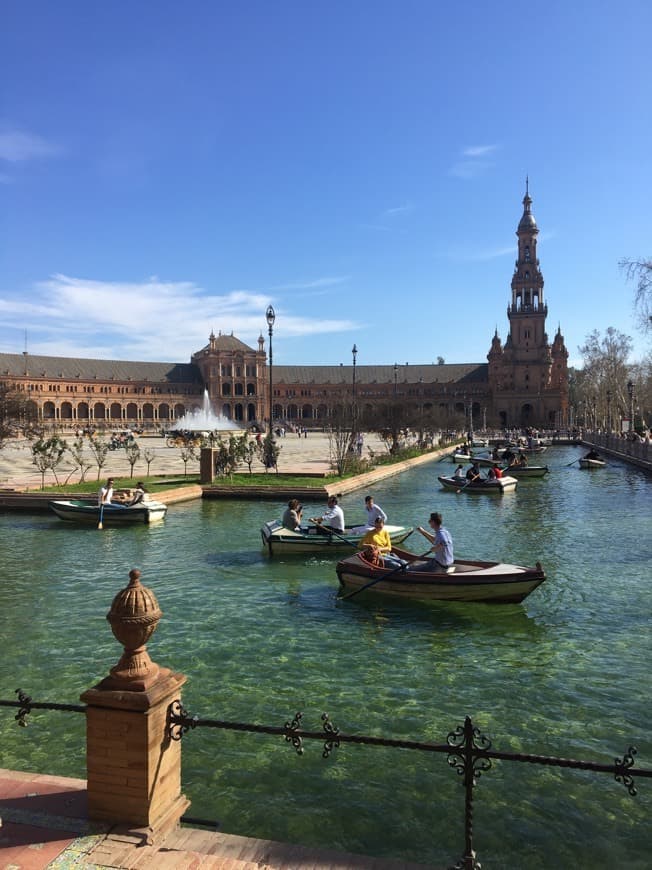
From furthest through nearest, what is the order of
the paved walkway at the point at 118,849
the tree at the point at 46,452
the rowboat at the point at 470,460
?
the rowboat at the point at 470,460, the tree at the point at 46,452, the paved walkway at the point at 118,849

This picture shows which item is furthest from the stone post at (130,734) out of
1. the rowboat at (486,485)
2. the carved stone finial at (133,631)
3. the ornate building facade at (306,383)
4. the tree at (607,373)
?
the ornate building facade at (306,383)

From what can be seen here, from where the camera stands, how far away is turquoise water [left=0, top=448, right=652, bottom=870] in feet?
20.5

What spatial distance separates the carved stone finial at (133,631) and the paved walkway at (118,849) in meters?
1.04

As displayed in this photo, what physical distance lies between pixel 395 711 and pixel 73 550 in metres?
12.6

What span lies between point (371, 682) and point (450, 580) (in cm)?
366

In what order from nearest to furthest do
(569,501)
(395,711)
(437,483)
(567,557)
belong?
1. (395,711)
2. (567,557)
3. (569,501)
4. (437,483)

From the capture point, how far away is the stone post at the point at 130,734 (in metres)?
4.86

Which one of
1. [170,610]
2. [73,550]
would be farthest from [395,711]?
[73,550]

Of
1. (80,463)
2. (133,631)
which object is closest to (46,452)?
(80,463)

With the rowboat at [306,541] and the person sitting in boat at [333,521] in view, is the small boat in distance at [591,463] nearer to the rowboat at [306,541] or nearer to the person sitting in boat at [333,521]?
the rowboat at [306,541]

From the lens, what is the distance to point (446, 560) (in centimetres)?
1298

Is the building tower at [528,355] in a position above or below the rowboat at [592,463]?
above

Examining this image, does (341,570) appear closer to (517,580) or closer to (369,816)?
(517,580)

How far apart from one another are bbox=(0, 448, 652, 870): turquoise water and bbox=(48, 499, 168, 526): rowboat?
3.01 meters
